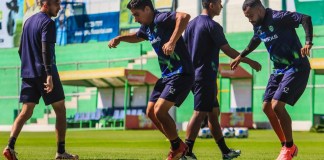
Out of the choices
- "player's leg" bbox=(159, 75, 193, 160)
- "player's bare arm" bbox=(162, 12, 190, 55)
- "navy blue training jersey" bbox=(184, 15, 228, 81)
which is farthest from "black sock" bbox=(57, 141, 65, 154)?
"player's bare arm" bbox=(162, 12, 190, 55)

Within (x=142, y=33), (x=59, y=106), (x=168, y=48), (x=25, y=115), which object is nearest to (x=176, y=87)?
(x=168, y=48)

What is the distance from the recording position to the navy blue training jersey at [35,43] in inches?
436

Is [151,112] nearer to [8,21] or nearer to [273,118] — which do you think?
[273,118]

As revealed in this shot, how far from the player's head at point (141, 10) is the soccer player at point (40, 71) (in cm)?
129

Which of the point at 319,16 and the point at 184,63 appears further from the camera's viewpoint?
the point at 319,16

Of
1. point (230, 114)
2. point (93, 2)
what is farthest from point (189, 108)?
point (93, 2)

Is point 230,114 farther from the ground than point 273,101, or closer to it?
closer to it

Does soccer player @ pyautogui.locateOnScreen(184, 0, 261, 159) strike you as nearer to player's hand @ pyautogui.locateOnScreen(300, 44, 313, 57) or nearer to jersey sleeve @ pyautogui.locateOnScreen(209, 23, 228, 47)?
jersey sleeve @ pyautogui.locateOnScreen(209, 23, 228, 47)

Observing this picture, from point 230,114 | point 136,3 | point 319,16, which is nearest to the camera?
point 136,3

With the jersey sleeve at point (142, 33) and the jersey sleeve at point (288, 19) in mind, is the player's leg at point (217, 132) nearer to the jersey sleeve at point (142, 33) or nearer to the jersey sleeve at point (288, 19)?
the jersey sleeve at point (142, 33)

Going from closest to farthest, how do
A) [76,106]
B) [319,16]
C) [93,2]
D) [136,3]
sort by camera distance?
[136,3] → [319,16] → [76,106] → [93,2]

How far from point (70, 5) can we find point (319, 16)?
721 inches

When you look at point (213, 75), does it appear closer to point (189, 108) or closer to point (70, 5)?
point (189, 108)

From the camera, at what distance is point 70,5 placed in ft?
174
